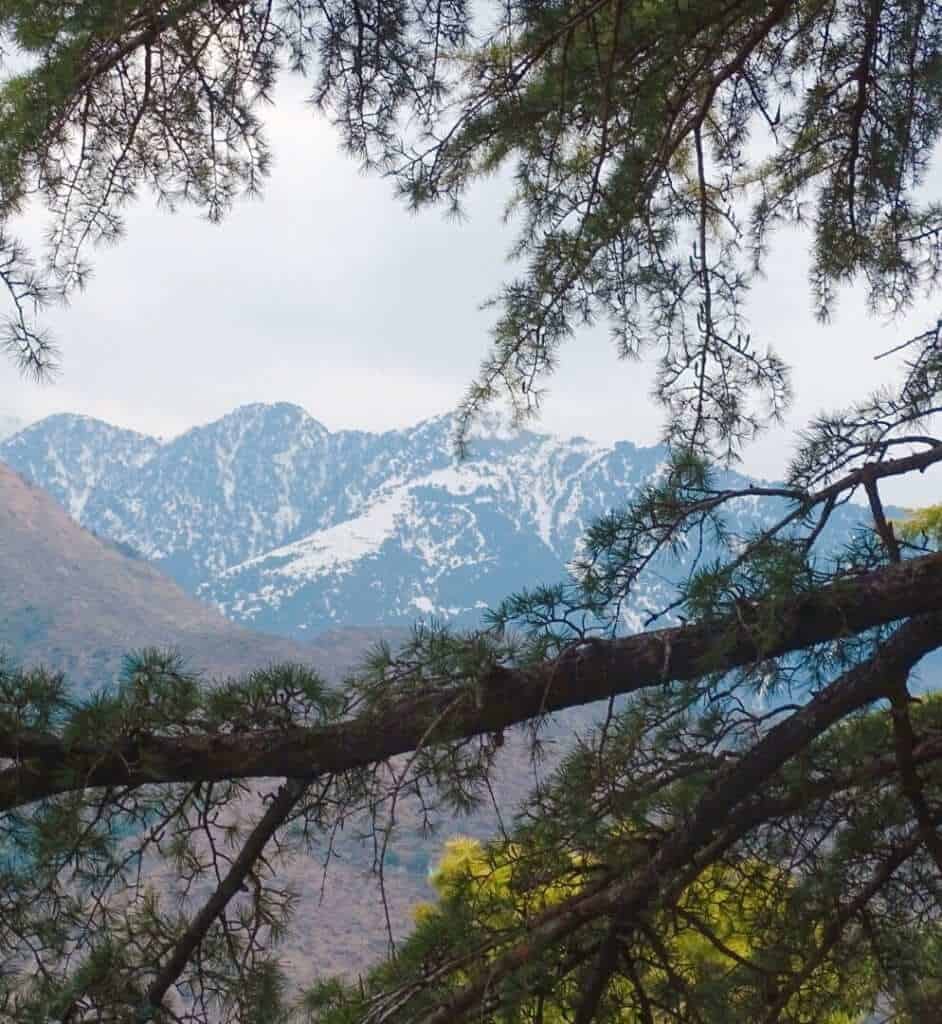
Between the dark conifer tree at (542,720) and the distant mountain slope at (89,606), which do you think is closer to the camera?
the dark conifer tree at (542,720)

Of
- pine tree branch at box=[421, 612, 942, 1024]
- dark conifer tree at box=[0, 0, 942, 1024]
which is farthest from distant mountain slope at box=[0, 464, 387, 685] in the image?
pine tree branch at box=[421, 612, 942, 1024]

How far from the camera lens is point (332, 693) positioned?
154 cm

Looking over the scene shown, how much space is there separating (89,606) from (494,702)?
4816 inches

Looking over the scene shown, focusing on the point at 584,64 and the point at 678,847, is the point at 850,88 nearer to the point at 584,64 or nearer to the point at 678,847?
the point at 584,64

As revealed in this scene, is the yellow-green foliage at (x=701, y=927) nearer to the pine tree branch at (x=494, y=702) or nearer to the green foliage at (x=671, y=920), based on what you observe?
the green foliage at (x=671, y=920)

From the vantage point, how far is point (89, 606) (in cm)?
11712

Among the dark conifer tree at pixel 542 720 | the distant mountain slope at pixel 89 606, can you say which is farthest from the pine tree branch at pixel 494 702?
the distant mountain slope at pixel 89 606

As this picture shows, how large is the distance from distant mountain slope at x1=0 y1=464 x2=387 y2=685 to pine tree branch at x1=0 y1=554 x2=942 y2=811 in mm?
89490

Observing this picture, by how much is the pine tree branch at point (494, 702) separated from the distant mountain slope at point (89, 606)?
294ft

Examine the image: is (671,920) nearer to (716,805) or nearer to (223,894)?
(716,805)

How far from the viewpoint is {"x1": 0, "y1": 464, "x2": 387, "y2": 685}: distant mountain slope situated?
10081cm

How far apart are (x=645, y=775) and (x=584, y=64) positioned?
5.23ft

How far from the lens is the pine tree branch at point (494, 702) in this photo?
1.43 metres

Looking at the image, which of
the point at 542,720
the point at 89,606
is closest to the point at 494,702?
the point at 542,720
